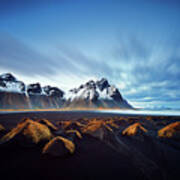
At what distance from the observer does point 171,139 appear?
870 centimetres

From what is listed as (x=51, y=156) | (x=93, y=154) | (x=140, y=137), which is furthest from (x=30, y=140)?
(x=140, y=137)

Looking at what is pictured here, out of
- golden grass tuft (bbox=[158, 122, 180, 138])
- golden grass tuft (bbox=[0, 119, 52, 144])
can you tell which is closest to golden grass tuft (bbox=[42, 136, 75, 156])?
golden grass tuft (bbox=[0, 119, 52, 144])

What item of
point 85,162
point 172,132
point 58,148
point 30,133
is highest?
point 30,133

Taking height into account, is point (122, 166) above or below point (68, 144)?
below

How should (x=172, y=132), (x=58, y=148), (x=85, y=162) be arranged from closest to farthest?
(x=85, y=162) → (x=58, y=148) → (x=172, y=132)

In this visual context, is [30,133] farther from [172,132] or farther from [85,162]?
[172,132]

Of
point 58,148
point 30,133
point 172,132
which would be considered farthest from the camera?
point 172,132

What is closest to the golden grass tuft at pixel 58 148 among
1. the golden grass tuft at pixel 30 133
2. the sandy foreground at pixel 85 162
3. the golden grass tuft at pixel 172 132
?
the sandy foreground at pixel 85 162

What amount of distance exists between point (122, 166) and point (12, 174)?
4655mm

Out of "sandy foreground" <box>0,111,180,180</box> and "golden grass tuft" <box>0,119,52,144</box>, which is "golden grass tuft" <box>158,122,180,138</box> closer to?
"sandy foreground" <box>0,111,180,180</box>

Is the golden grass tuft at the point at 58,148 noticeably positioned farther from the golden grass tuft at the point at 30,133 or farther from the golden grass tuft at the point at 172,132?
the golden grass tuft at the point at 172,132

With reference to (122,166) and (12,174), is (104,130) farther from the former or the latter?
(12,174)

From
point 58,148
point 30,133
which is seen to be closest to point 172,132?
point 58,148

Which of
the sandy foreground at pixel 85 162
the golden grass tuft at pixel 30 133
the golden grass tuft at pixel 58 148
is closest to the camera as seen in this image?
the sandy foreground at pixel 85 162
